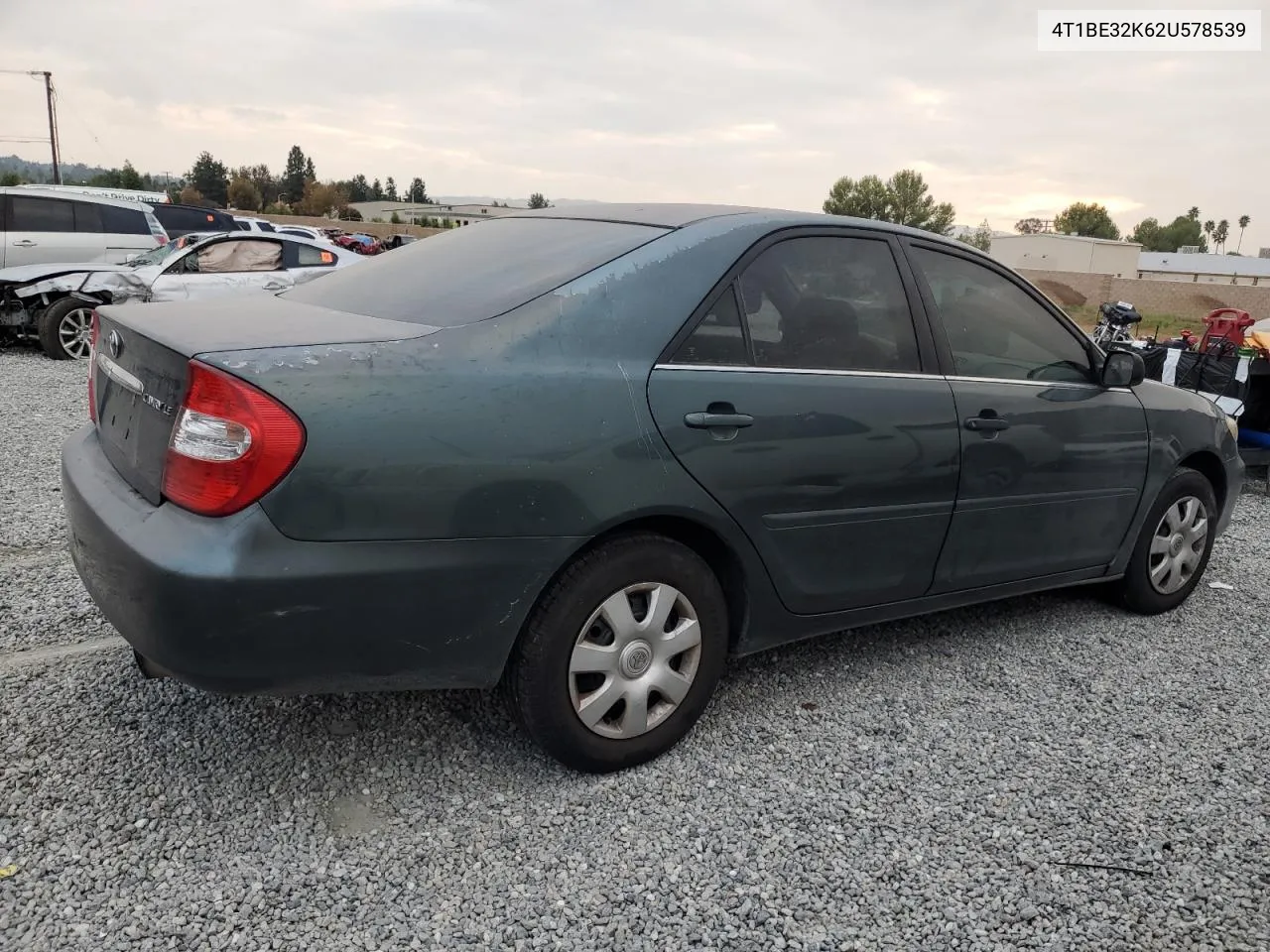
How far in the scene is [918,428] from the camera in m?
3.23

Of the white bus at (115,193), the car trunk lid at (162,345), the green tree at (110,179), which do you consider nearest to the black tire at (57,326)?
the white bus at (115,193)

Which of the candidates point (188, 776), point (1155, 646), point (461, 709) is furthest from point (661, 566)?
point (1155, 646)

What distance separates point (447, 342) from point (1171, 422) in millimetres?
3289

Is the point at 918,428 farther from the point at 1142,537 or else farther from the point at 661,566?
the point at 1142,537

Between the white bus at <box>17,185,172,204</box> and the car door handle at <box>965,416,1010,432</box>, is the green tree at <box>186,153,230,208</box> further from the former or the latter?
the car door handle at <box>965,416,1010,432</box>

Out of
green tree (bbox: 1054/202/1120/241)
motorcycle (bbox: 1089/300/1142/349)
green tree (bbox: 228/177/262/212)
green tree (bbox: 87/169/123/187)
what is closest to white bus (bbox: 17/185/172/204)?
motorcycle (bbox: 1089/300/1142/349)

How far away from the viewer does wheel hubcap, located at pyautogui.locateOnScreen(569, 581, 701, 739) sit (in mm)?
2670

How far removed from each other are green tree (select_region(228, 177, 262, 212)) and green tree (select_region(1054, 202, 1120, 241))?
92429 millimetres

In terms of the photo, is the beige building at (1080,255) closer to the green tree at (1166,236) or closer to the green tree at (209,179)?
the green tree at (1166,236)

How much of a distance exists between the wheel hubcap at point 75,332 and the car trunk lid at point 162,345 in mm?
8587

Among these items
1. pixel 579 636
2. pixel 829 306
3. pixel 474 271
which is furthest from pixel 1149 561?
pixel 474 271

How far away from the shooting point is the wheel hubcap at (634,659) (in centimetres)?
267

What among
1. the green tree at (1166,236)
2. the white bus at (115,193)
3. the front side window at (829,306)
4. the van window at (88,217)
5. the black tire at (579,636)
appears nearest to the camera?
the black tire at (579,636)

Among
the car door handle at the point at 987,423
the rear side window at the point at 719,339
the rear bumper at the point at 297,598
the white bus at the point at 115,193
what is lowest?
the rear bumper at the point at 297,598
